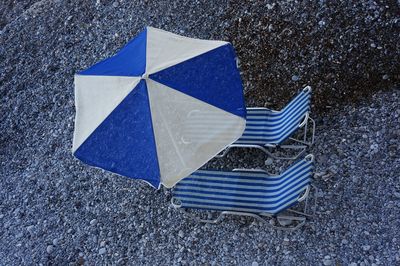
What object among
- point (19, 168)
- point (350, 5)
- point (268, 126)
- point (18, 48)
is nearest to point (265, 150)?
point (268, 126)

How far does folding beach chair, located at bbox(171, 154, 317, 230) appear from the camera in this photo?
19.0ft

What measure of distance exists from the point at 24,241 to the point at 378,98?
17.6 feet

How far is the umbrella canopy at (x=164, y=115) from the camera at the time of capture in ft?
17.3

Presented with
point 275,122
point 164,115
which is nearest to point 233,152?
point 275,122

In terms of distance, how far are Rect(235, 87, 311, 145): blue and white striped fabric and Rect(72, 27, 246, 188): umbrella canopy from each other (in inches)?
48.0

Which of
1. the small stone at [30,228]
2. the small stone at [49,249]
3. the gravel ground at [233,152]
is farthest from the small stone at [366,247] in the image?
the small stone at [30,228]

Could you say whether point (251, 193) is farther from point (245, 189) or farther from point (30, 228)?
point (30, 228)

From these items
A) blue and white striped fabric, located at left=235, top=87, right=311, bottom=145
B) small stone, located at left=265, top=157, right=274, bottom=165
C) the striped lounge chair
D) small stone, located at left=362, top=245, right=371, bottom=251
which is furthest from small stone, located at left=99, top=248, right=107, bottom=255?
small stone, located at left=362, top=245, right=371, bottom=251

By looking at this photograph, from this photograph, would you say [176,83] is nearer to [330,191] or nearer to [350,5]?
[330,191]

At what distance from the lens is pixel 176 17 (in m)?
8.90

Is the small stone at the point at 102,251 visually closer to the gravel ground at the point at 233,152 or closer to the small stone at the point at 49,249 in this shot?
the gravel ground at the point at 233,152

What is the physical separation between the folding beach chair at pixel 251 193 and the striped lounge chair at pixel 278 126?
1.76ft

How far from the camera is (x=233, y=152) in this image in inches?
277

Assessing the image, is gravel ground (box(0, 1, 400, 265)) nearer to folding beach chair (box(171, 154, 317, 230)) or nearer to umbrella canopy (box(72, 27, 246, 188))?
folding beach chair (box(171, 154, 317, 230))
